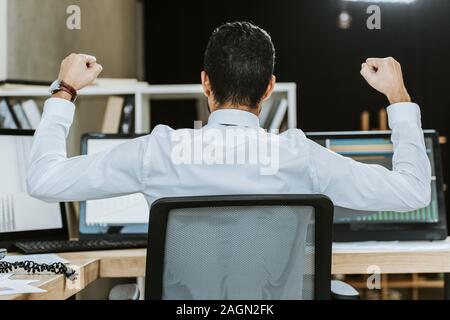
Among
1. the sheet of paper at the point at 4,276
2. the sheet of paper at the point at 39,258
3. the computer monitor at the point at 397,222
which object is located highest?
the computer monitor at the point at 397,222

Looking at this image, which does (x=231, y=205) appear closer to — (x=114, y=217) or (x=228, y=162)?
(x=228, y=162)

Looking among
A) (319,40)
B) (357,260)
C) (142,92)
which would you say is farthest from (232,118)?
(319,40)

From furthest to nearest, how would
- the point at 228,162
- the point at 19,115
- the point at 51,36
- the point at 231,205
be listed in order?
the point at 51,36
the point at 19,115
the point at 228,162
the point at 231,205

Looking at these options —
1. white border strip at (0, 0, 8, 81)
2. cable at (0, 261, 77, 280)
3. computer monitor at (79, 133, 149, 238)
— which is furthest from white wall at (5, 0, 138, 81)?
cable at (0, 261, 77, 280)

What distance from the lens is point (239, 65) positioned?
1242mm

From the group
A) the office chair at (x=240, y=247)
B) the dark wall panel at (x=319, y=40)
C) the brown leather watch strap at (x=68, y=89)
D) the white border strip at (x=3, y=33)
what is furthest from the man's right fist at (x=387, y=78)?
the dark wall panel at (x=319, y=40)

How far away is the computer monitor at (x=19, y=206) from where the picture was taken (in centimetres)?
193

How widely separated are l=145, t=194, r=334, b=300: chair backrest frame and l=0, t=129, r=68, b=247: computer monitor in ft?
3.18

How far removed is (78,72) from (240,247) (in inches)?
22.3

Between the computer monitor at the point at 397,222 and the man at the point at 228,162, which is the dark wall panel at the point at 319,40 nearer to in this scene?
the computer monitor at the point at 397,222

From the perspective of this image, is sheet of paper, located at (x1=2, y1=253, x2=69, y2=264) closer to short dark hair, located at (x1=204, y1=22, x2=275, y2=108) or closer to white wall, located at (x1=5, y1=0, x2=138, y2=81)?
short dark hair, located at (x1=204, y1=22, x2=275, y2=108)

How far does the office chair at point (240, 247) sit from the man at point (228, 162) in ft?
0.40

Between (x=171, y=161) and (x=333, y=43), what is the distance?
5.87m

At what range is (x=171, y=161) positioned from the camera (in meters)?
1.18
